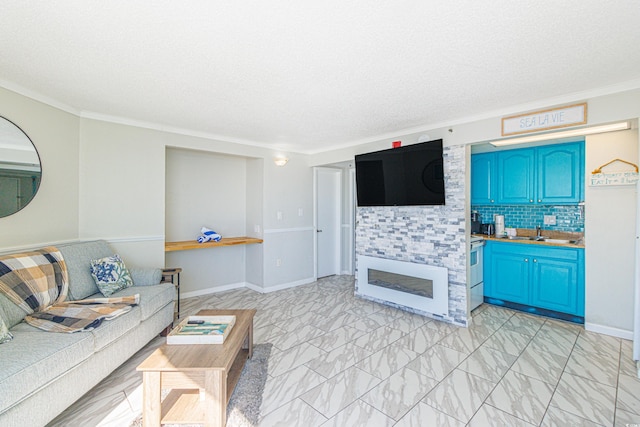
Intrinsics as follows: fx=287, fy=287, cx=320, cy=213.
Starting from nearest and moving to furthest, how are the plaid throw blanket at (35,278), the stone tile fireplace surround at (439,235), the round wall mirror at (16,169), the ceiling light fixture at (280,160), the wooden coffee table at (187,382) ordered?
1. the wooden coffee table at (187,382)
2. the plaid throw blanket at (35,278)
3. the round wall mirror at (16,169)
4. the stone tile fireplace surround at (439,235)
5. the ceiling light fixture at (280,160)

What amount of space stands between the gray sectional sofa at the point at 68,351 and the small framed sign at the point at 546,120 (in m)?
3.72

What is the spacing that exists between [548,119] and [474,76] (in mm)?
1000

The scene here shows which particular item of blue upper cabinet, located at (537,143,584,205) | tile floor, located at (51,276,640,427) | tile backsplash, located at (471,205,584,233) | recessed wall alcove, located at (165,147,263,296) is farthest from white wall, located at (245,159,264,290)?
blue upper cabinet, located at (537,143,584,205)

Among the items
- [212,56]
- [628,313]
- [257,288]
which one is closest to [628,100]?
[628,313]

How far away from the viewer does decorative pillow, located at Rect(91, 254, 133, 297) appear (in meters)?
2.63

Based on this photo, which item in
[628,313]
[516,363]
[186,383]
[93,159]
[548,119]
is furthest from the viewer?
[93,159]

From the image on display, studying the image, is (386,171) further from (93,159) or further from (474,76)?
(93,159)

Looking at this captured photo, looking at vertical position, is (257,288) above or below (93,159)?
below

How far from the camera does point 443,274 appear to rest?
3266 mm

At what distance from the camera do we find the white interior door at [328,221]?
17.2 ft

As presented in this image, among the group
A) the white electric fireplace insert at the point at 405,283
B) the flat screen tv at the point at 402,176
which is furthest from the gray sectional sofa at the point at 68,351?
the flat screen tv at the point at 402,176

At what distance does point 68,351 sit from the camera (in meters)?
1.70

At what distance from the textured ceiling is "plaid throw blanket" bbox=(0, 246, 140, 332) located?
144 centimetres

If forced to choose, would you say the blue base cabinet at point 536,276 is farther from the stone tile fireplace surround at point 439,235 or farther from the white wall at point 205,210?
the white wall at point 205,210
